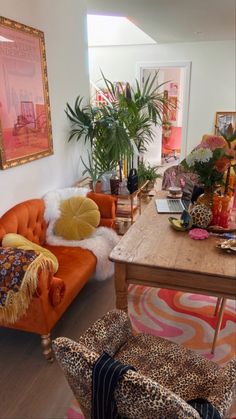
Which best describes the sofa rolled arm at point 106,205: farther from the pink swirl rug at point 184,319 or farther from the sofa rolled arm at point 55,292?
the sofa rolled arm at point 55,292

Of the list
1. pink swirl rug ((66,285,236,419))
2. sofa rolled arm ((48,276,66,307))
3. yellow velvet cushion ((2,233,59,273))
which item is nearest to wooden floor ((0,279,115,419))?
pink swirl rug ((66,285,236,419))

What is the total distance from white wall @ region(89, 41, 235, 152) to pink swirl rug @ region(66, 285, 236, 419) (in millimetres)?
3878

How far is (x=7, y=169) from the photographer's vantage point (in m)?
2.29

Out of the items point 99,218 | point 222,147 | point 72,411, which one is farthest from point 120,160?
point 72,411

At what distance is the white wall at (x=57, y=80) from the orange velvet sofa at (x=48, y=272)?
16cm

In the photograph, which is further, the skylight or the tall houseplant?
the skylight

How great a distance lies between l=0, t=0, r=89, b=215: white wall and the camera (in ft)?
7.72

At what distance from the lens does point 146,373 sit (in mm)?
1259

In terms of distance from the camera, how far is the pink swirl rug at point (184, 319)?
2008mm

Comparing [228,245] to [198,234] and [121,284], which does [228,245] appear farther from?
[121,284]

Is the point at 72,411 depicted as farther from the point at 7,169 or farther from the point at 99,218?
the point at 7,169

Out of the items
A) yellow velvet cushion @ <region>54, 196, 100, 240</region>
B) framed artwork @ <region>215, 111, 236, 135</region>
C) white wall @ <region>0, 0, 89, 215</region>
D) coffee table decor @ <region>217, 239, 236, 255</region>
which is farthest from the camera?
framed artwork @ <region>215, 111, 236, 135</region>

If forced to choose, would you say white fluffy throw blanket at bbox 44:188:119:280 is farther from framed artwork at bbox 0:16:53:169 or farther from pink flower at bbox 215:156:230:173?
pink flower at bbox 215:156:230:173

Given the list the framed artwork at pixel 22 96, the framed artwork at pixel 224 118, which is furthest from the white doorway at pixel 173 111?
the framed artwork at pixel 22 96
